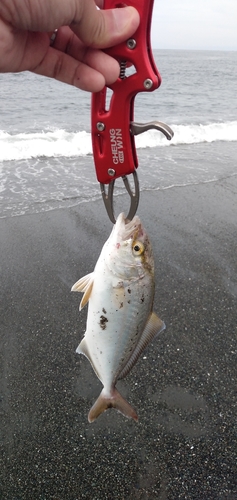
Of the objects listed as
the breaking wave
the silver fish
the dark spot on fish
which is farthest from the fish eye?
the breaking wave

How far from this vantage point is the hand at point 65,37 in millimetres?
1590

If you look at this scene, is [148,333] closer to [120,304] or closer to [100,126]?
[120,304]

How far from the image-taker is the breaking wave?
10.9 m

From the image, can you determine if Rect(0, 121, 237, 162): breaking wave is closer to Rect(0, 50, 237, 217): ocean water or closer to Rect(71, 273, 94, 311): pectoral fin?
Rect(0, 50, 237, 217): ocean water

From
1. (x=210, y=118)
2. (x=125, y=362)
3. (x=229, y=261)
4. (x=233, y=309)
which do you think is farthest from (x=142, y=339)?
(x=210, y=118)

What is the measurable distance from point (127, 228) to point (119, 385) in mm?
2149

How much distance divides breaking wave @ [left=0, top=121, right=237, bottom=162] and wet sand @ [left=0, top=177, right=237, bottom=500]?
5.55 m

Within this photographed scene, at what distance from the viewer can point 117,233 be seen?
222 cm

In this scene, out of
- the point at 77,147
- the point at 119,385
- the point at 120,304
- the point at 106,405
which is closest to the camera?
the point at 120,304

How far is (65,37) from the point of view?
6.52 ft

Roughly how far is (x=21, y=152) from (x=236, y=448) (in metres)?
9.45

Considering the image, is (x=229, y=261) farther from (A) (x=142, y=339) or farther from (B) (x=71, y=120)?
(B) (x=71, y=120)

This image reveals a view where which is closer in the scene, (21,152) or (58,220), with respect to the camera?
(58,220)

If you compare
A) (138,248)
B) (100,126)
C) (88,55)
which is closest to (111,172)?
(100,126)
